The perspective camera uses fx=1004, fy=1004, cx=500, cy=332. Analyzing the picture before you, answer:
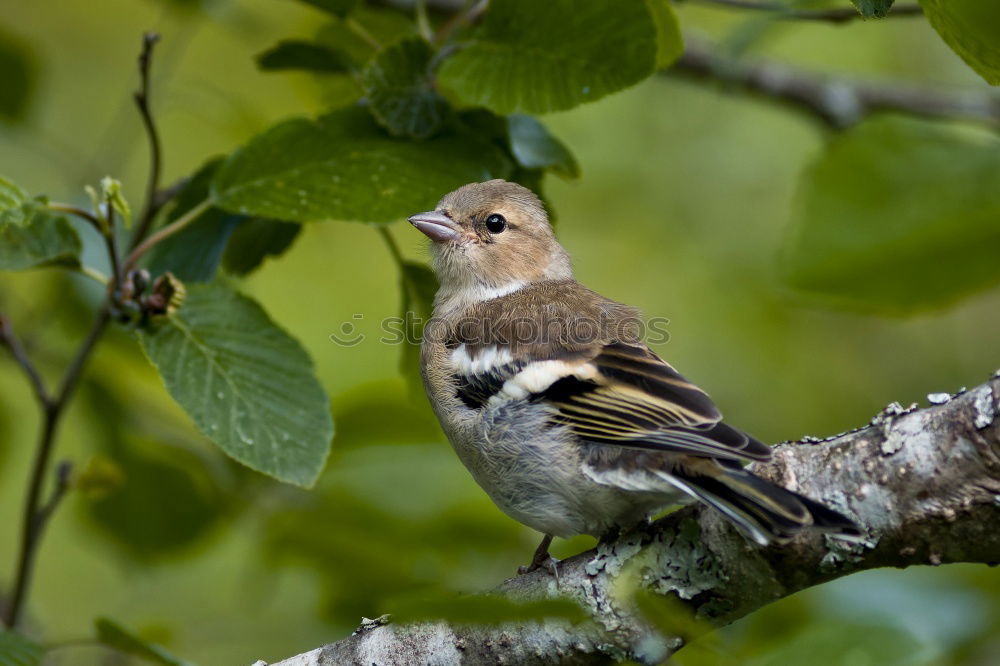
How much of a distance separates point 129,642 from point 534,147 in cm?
201

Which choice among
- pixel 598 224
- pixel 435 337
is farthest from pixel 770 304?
pixel 435 337

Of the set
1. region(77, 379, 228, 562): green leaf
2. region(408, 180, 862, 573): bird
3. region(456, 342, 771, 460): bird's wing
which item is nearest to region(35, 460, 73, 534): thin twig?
region(77, 379, 228, 562): green leaf

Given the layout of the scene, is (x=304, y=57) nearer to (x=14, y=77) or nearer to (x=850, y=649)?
(x=14, y=77)

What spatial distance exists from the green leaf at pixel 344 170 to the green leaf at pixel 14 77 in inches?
72.0

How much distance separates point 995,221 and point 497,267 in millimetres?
2040

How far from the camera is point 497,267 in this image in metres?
4.55

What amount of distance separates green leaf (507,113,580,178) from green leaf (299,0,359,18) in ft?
2.17

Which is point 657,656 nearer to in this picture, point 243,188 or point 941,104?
point 243,188

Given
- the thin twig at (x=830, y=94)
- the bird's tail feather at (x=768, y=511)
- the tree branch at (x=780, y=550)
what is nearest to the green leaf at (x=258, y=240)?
the tree branch at (x=780, y=550)

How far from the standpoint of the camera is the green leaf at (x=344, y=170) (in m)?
3.11

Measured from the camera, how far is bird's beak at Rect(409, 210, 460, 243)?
430 cm

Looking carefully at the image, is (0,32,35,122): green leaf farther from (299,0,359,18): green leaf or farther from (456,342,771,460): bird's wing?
(456,342,771,460): bird's wing

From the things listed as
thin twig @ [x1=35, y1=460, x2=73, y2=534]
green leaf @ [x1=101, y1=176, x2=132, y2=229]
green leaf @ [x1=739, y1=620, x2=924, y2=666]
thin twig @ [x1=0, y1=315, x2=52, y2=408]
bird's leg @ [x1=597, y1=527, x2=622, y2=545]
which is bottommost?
green leaf @ [x1=739, y1=620, x2=924, y2=666]

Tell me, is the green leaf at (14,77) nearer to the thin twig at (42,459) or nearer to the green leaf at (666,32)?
the thin twig at (42,459)
